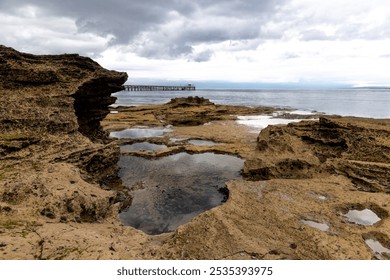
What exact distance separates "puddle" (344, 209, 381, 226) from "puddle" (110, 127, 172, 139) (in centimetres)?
2287

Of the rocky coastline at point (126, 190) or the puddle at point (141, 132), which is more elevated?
the rocky coastline at point (126, 190)

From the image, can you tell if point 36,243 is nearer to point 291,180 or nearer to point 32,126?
point 32,126

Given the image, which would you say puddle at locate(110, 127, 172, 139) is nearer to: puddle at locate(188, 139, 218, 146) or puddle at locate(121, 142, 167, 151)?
puddle at locate(121, 142, 167, 151)

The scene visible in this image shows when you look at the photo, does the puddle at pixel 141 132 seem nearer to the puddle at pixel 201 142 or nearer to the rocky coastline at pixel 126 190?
the puddle at pixel 201 142

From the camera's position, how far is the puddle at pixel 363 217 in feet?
37.9

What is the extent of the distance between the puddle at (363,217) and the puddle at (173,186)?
233 inches

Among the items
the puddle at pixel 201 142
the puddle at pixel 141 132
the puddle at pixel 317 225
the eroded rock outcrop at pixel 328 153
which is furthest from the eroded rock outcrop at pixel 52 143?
the puddle at pixel 141 132

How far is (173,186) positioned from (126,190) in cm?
268

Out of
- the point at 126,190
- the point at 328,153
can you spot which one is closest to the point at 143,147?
the point at 126,190

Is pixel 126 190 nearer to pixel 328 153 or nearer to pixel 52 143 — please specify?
pixel 52 143

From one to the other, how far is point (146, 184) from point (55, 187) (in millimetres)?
7027

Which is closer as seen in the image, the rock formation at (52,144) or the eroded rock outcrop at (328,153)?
the rock formation at (52,144)

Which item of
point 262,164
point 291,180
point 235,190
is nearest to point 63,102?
point 235,190

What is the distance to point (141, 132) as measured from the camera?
3472 cm
